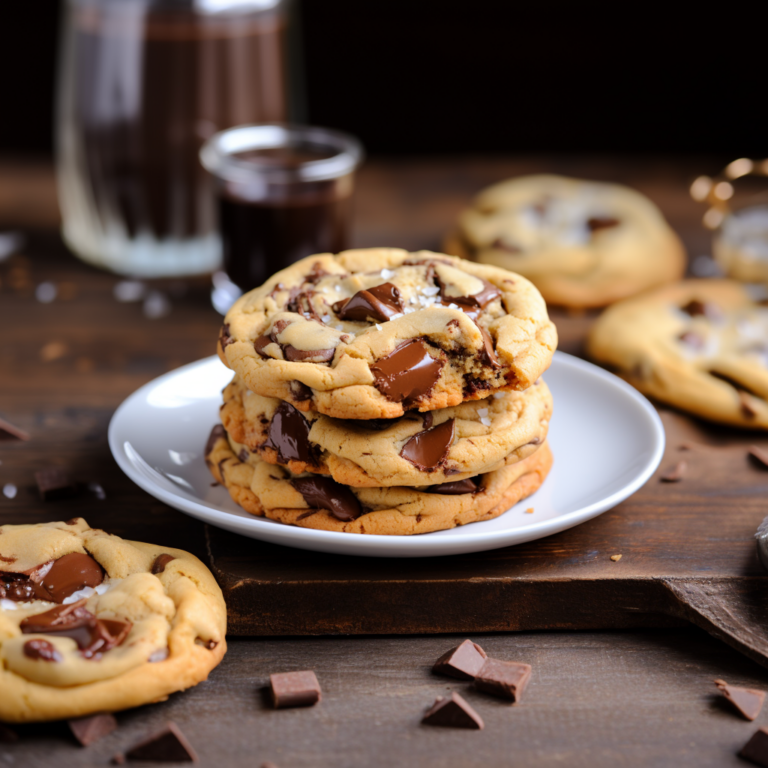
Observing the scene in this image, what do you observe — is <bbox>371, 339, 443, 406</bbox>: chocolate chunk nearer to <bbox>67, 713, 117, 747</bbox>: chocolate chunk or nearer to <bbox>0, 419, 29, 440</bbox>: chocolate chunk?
<bbox>67, 713, 117, 747</bbox>: chocolate chunk

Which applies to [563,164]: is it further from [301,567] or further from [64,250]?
[301,567]

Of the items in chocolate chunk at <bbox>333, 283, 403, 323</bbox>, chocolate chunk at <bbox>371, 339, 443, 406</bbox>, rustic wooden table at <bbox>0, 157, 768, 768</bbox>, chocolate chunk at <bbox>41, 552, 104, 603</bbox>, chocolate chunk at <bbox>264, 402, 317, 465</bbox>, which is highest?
chocolate chunk at <bbox>333, 283, 403, 323</bbox>

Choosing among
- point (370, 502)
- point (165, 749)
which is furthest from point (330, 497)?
point (165, 749)

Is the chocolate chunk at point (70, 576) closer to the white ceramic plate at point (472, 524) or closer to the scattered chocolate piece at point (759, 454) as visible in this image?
the white ceramic plate at point (472, 524)

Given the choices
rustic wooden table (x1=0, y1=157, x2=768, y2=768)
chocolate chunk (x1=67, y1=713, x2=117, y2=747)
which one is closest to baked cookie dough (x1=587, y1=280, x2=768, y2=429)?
rustic wooden table (x1=0, y1=157, x2=768, y2=768)

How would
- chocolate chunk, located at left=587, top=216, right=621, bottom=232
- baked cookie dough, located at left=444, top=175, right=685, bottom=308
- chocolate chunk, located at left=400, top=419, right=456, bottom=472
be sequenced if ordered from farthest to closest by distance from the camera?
chocolate chunk, located at left=587, top=216, right=621, bottom=232
baked cookie dough, located at left=444, top=175, right=685, bottom=308
chocolate chunk, located at left=400, top=419, right=456, bottom=472

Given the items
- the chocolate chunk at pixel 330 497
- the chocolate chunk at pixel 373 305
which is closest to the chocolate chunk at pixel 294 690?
the chocolate chunk at pixel 330 497

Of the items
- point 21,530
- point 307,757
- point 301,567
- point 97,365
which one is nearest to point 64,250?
point 97,365
